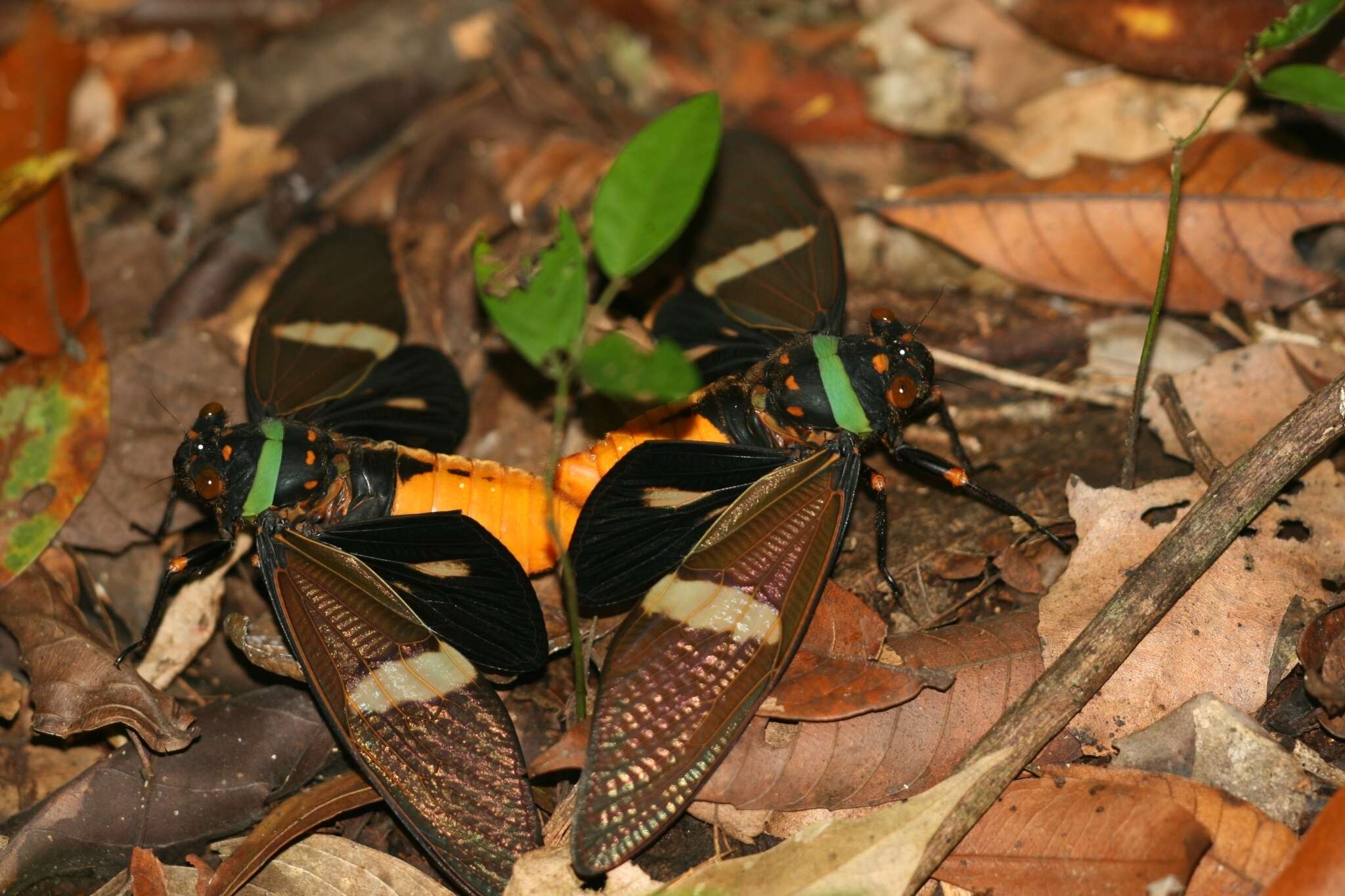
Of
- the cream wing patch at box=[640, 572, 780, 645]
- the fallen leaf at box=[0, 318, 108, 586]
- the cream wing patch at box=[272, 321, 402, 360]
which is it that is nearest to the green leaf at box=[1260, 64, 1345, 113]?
the cream wing patch at box=[640, 572, 780, 645]

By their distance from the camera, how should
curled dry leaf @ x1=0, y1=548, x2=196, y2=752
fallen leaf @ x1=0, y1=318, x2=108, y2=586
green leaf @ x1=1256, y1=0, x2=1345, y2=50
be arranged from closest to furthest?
green leaf @ x1=1256, y1=0, x2=1345, y2=50 < curled dry leaf @ x1=0, y1=548, x2=196, y2=752 < fallen leaf @ x1=0, y1=318, x2=108, y2=586

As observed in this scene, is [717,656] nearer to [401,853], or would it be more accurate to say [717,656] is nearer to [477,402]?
[401,853]

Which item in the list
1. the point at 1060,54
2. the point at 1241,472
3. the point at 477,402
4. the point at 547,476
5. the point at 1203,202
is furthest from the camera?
the point at 1060,54

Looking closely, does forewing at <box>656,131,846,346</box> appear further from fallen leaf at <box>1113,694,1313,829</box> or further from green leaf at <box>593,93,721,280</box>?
fallen leaf at <box>1113,694,1313,829</box>

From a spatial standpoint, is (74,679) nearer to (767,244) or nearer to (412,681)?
(412,681)

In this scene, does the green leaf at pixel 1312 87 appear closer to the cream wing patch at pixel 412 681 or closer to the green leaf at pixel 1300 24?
the green leaf at pixel 1300 24

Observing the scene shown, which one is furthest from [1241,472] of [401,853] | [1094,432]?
[401,853]
